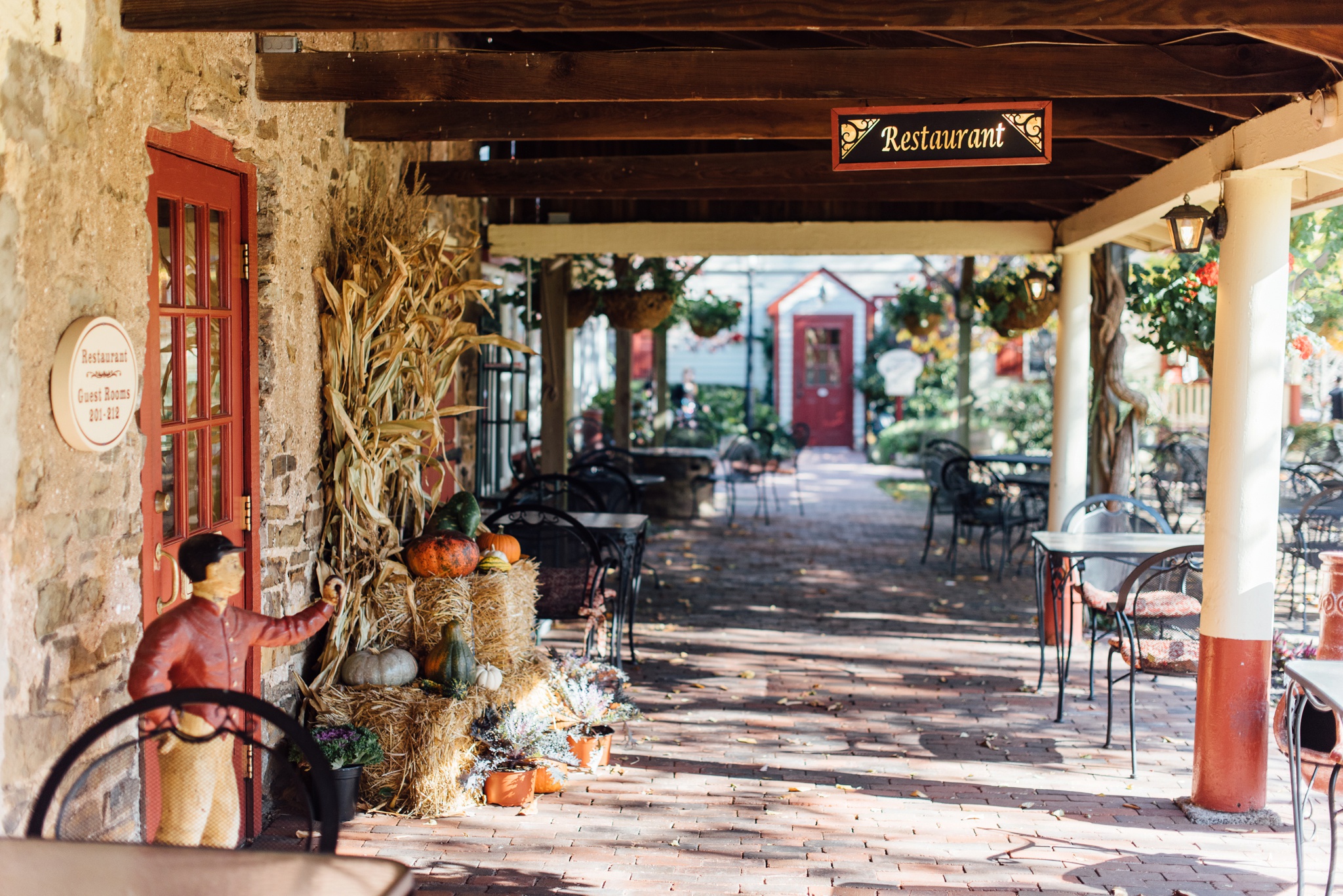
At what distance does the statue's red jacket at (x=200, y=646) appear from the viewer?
279 cm

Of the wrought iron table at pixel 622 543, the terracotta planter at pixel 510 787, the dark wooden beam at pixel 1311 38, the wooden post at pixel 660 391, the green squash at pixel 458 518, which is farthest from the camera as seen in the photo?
the wooden post at pixel 660 391

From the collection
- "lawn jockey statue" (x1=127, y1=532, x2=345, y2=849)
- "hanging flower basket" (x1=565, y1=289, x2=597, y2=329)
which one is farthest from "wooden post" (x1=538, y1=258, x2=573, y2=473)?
"lawn jockey statue" (x1=127, y1=532, x2=345, y2=849)

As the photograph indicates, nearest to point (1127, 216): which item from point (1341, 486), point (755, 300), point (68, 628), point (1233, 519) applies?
point (1233, 519)

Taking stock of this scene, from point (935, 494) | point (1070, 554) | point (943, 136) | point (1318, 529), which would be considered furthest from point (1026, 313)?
point (943, 136)

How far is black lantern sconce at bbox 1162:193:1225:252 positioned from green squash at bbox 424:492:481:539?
3.29 m

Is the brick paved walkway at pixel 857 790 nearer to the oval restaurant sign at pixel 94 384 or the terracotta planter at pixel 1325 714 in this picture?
the terracotta planter at pixel 1325 714

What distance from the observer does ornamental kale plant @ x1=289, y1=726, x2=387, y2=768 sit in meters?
4.27

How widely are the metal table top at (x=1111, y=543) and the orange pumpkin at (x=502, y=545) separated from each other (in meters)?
2.65

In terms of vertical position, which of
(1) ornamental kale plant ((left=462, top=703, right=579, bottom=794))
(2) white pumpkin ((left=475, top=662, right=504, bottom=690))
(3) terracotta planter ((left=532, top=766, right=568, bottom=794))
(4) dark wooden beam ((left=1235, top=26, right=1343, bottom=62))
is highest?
(4) dark wooden beam ((left=1235, top=26, right=1343, bottom=62))

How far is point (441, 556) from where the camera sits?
196 inches

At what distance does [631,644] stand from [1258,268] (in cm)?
381

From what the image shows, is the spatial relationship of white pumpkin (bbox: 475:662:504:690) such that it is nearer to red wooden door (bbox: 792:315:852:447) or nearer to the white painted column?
the white painted column

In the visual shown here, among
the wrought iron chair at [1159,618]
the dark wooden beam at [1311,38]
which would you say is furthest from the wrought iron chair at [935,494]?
the dark wooden beam at [1311,38]

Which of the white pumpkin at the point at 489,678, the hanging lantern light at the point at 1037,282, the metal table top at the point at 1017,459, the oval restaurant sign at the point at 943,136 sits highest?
the oval restaurant sign at the point at 943,136
